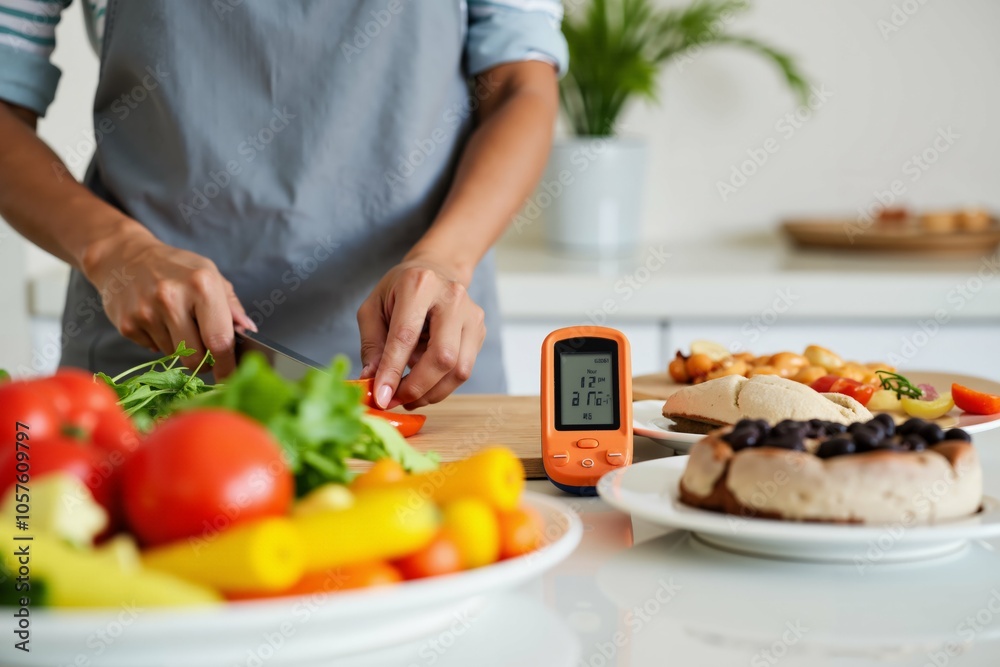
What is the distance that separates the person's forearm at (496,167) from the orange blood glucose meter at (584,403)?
35cm

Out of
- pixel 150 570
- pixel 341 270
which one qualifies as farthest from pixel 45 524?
pixel 341 270

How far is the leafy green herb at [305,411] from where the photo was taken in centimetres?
54

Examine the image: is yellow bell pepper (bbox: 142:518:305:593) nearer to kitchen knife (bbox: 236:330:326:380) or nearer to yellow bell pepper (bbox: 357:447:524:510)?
yellow bell pepper (bbox: 357:447:524:510)

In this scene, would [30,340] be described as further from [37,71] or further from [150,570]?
[150,570]

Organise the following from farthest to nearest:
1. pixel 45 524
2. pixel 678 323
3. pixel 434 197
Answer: pixel 678 323, pixel 434 197, pixel 45 524

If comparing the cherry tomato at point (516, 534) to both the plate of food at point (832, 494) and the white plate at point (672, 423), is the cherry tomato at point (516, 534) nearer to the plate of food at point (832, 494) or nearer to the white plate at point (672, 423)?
the plate of food at point (832, 494)

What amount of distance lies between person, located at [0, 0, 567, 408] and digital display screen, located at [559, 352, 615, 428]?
394mm

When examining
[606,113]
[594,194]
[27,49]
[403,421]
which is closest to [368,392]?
[403,421]

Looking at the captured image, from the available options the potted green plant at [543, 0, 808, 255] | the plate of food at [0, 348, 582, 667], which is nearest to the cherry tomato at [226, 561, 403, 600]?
the plate of food at [0, 348, 582, 667]

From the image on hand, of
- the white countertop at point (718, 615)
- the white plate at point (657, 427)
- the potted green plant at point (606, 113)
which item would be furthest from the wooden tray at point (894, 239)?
the white countertop at point (718, 615)

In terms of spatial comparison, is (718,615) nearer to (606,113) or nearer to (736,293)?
(736,293)

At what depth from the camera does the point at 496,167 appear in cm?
132

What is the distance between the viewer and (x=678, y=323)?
6.92 feet

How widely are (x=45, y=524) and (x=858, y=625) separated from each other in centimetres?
41
